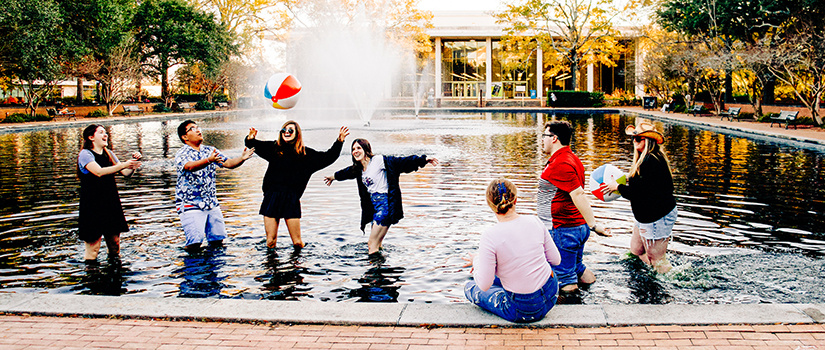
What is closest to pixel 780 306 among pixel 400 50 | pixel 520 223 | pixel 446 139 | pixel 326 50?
pixel 520 223

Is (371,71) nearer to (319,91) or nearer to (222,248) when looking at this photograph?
(319,91)

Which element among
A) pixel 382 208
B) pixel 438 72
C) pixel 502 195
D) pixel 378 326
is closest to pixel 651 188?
pixel 502 195

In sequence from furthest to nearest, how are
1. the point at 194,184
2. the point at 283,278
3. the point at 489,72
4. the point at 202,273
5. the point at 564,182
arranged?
1. the point at 489,72
2. the point at 194,184
3. the point at 202,273
4. the point at 283,278
5. the point at 564,182

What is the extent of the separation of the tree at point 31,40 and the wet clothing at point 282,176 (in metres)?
34.3

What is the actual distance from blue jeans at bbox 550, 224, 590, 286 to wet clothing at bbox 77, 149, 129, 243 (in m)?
4.84

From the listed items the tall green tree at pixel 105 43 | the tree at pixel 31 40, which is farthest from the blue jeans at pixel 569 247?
the tall green tree at pixel 105 43

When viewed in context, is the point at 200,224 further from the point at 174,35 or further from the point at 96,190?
the point at 174,35

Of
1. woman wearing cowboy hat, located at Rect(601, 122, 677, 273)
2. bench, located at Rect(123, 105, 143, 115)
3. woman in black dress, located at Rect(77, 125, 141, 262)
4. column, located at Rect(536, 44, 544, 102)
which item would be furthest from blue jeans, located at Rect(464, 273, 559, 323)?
column, located at Rect(536, 44, 544, 102)

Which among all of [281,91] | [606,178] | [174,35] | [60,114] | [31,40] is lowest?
[606,178]

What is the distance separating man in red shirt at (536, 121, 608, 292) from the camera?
611 centimetres

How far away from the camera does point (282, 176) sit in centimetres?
808

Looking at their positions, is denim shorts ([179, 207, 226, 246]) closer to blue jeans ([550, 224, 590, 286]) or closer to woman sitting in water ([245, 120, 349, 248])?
woman sitting in water ([245, 120, 349, 248])

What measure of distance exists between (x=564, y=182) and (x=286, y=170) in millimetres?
3409

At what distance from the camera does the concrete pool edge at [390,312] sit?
17.2 ft
